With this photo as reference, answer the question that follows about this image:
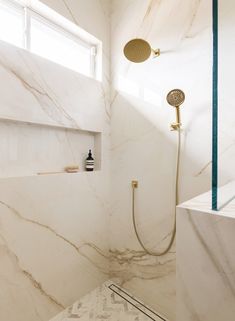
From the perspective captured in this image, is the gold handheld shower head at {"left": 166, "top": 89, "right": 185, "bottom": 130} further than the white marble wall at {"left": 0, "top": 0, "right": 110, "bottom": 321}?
Yes

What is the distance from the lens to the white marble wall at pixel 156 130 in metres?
1.34

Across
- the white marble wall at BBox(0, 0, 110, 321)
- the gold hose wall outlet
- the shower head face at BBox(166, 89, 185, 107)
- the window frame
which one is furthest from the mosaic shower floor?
the window frame

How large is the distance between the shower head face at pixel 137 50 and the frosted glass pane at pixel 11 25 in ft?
2.34

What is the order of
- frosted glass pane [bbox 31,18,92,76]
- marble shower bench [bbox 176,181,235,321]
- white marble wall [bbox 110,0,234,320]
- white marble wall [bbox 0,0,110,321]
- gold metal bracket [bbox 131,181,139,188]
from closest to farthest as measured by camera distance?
marble shower bench [bbox 176,181,235,321]
white marble wall [bbox 0,0,110,321]
white marble wall [bbox 110,0,234,320]
frosted glass pane [bbox 31,18,92,76]
gold metal bracket [bbox 131,181,139,188]

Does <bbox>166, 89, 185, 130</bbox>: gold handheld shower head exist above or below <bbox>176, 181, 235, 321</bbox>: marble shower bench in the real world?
above

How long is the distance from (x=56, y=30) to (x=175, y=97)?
1033 millimetres

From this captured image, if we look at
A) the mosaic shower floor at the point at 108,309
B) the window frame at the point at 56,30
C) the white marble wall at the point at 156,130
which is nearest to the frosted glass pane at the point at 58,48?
the window frame at the point at 56,30

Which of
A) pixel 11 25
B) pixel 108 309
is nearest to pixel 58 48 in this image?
pixel 11 25

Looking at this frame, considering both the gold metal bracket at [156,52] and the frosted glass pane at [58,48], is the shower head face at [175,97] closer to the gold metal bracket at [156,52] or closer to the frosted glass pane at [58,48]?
the gold metal bracket at [156,52]

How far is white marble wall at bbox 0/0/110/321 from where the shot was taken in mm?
1207

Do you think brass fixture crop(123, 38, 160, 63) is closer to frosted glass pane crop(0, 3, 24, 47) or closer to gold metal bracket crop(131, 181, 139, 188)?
frosted glass pane crop(0, 3, 24, 47)

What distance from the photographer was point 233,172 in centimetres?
120

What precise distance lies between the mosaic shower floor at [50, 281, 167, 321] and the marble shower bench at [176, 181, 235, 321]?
917 mm

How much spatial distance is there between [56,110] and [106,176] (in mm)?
714
